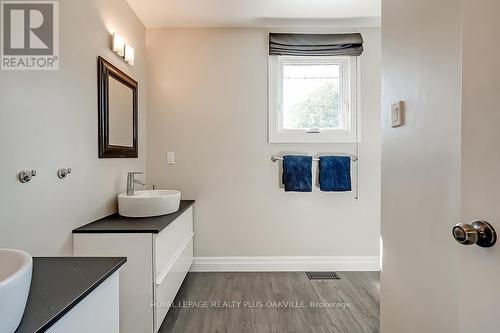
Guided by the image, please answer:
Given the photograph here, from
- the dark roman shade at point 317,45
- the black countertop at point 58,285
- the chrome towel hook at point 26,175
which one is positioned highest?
the dark roman shade at point 317,45

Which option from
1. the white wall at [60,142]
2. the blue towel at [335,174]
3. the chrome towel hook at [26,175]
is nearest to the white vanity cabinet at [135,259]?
the white wall at [60,142]

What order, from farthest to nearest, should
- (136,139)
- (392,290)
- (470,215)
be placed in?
(136,139) → (392,290) → (470,215)

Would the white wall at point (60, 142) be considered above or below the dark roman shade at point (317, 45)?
below

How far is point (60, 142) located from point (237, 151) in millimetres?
1475

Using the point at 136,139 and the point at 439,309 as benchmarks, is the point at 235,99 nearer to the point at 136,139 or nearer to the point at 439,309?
the point at 136,139

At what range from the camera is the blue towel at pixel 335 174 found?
2502 millimetres

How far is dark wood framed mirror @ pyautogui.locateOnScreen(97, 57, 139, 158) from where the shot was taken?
1.74 metres

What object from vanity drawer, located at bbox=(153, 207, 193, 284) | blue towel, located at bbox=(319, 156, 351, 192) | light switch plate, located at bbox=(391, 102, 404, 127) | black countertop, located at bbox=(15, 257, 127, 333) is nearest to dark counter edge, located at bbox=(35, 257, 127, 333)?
black countertop, located at bbox=(15, 257, 127, 333)

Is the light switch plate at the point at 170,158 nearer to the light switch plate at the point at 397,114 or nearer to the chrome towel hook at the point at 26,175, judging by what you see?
the chrome towel hook at the point at 26,175

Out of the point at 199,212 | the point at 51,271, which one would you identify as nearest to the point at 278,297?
the point at 199,212

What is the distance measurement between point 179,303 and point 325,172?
5.37 ft

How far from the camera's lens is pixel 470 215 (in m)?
0.64

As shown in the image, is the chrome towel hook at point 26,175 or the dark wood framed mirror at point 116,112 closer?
the chrome towel hook at point 26,175

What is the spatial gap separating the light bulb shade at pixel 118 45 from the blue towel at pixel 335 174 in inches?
73.8
